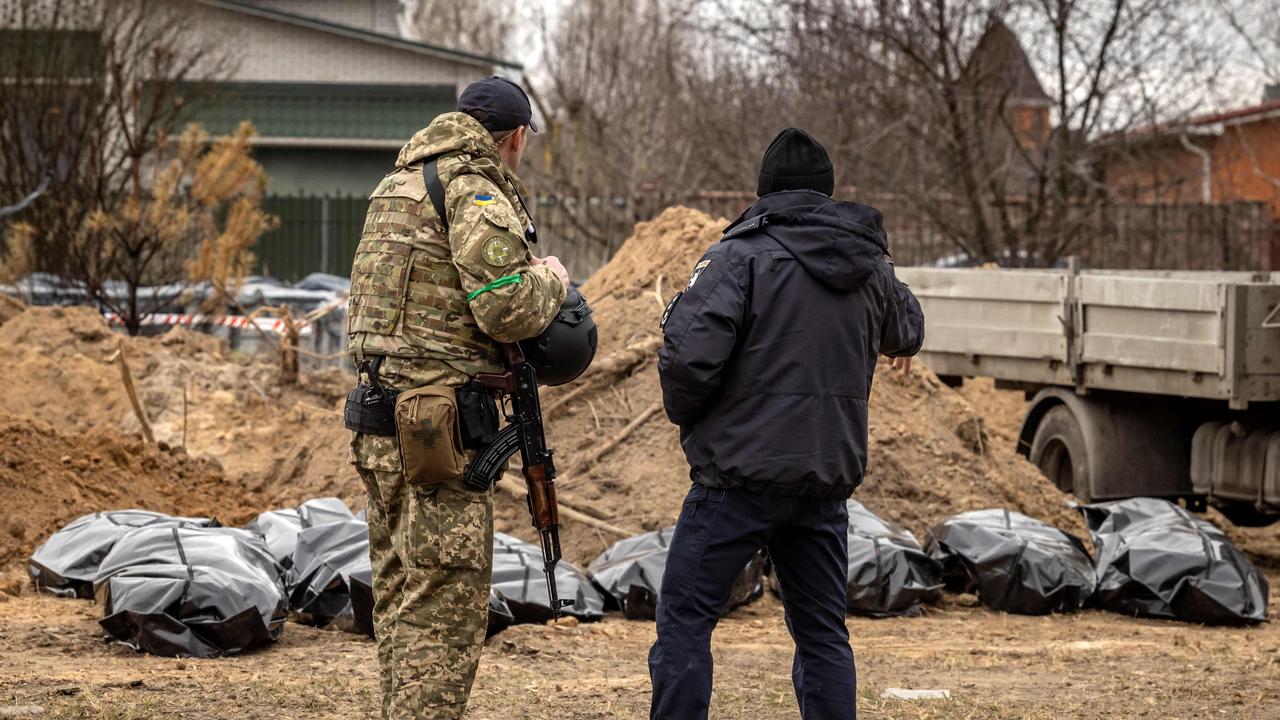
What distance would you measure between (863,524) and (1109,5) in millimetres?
13180

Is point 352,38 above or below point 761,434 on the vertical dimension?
above

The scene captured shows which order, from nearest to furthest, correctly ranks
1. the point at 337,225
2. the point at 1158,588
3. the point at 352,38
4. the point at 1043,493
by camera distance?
the point at 1158,588 < the point at 1043,493 < the point at 337,225 < the point at 352,38

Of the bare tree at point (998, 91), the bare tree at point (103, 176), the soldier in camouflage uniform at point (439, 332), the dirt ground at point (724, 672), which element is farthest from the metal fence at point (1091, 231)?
the soldier in camouflage uniform at point (439, 332)

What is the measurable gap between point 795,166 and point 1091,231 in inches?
655

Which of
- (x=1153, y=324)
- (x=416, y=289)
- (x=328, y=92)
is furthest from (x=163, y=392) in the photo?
(x=328, y=92)

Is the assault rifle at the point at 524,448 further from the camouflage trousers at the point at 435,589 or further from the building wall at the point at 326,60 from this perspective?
the building wall at the point at 326,60

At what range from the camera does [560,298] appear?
4.03m

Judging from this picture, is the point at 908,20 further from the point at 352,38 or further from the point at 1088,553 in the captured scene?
the point at 352,38

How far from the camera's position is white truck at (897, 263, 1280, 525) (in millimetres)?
8523

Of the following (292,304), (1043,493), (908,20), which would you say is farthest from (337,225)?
(1043,493)

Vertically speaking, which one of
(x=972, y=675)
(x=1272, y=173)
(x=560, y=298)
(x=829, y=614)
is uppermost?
(x=1272, y=173)

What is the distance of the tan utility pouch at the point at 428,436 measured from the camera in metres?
3.85

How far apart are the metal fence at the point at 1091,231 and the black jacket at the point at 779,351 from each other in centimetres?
1538

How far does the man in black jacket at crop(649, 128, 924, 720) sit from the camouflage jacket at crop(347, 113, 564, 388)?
481mm
